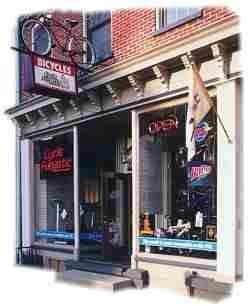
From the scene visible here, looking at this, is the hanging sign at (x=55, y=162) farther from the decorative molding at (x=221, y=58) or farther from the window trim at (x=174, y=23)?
the decorative molding at (x=221, y=58)

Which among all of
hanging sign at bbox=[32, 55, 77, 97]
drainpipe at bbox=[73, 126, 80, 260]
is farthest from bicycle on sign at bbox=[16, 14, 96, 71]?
drainpipe at bbox=[73, 126, 80, 260]

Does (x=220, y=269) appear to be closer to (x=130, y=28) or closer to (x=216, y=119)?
(x=216, y=119)

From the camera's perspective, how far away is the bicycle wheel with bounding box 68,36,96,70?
9625 mm

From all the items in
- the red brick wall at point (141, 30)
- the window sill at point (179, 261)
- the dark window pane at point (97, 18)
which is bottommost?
the window sill at point (179, 261)

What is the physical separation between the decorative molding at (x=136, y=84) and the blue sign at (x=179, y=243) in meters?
2.54

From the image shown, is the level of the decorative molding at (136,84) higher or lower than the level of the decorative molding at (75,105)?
higher

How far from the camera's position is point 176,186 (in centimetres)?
807

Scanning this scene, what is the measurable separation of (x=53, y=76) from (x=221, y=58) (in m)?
3.45

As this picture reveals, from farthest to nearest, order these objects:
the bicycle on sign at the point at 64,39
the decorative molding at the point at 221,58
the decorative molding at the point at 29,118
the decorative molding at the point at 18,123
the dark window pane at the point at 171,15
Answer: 1. the decorative molding at the point at 18,123
2. the decorative molding at the point at 29,118
3. the bicycle on sign at the point at 64,39
4. the dark window pane at the point at 171,15
5. the decorative molding at the point at 221,58

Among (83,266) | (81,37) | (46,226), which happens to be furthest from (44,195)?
(81,37)

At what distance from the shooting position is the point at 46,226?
1173cm

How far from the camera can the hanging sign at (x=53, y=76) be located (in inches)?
345

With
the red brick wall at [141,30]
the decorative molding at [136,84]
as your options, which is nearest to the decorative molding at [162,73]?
the red brick wall at [141,30]

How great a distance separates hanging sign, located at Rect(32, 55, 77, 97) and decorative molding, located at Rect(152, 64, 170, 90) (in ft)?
6.66
